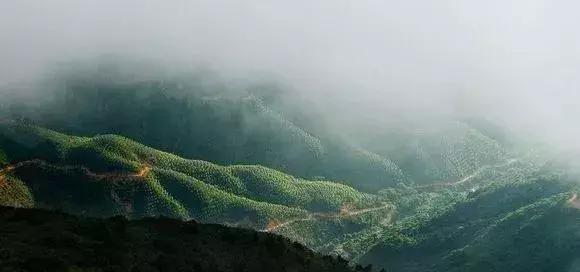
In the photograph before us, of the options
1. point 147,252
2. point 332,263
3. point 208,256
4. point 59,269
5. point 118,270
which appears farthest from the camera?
point 332,263

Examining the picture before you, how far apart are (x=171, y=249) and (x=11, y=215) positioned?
70.4ft

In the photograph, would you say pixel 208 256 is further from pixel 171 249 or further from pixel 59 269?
pixel 59 269

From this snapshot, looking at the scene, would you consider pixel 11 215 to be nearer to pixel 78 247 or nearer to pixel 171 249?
pixel 78 247

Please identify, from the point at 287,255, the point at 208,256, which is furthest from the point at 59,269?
the point at 287,255

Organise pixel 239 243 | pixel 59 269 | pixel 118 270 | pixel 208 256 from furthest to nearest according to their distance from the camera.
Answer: pixel 239 243 < pixel 208 256 < pixel 118 270 < pixel 59 269

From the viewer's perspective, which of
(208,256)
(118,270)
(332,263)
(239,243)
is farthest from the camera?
(332,263)

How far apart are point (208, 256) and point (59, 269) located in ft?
92.5

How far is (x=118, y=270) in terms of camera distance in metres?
94.5

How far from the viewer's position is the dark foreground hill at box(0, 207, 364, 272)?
92.1 m

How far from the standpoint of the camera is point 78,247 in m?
97.7

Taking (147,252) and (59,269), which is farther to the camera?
(147,252)

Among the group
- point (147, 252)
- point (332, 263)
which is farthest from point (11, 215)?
point (332, 263)

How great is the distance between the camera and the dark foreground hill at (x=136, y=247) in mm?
92125

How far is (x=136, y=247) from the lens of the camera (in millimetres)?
104875
